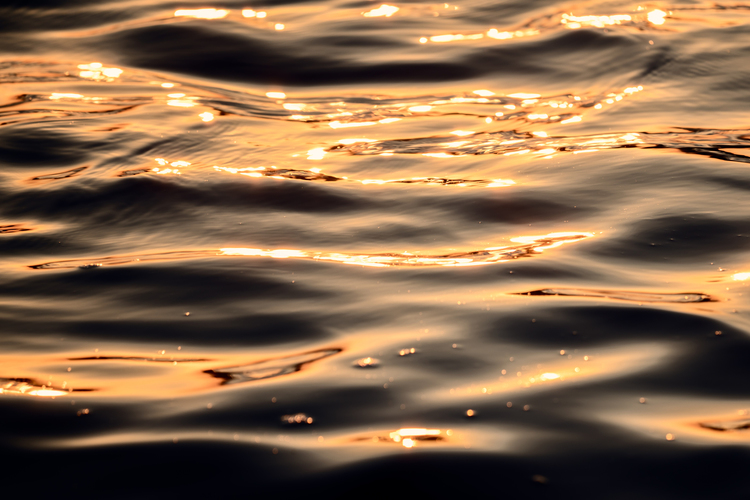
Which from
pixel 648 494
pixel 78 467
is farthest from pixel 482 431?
pixel 78 467

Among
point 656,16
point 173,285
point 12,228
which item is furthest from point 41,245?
point 656,16

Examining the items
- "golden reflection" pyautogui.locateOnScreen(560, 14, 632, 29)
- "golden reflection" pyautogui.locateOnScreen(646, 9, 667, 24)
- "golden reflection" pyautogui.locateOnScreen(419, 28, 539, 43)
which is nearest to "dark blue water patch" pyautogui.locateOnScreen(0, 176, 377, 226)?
"golden reflection" pyautogui.locateOnScreen(419, 28, 539, 43)

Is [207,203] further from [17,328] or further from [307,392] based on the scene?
[307,392]

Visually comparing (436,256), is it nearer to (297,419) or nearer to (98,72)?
(297,419)

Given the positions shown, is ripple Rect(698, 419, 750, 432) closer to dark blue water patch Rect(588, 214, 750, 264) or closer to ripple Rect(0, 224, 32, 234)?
dark blue water patch Rect(588, 214, 750, 264)

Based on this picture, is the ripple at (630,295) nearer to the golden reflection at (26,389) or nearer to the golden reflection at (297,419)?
the golden reflection at (297,419)

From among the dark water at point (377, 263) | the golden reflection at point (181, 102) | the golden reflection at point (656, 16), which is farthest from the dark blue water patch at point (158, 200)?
the golden reflection at point (656, 16)
